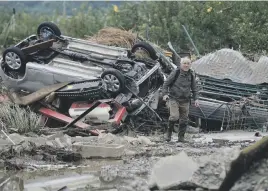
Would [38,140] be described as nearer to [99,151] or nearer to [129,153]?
[99,151]

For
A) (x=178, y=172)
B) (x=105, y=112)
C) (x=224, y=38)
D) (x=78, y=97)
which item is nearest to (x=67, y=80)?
(x=78, y=97)

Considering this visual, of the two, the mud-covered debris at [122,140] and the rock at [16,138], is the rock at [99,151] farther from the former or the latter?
the rock at [16,138]

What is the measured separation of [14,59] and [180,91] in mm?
4365

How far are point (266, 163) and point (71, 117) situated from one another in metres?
6.89

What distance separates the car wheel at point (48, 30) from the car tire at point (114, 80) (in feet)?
8.52

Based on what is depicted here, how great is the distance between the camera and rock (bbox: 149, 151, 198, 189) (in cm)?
570

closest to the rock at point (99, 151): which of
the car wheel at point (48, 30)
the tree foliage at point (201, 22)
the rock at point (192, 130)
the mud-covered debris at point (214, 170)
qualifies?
the mud-covered debris at point (214, 170)

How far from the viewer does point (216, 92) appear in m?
13.7

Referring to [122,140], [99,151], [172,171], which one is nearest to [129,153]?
[99,151]

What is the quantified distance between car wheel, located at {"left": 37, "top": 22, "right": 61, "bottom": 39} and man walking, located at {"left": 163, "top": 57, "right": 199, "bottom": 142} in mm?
4396

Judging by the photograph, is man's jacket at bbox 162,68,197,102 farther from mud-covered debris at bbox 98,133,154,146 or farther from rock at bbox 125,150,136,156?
rock at bbox 125,150,136,156

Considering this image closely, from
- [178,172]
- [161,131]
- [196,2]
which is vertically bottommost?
[161,131]

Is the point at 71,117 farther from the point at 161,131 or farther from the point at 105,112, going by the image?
the point at 161,131

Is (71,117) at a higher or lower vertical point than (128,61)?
lower
